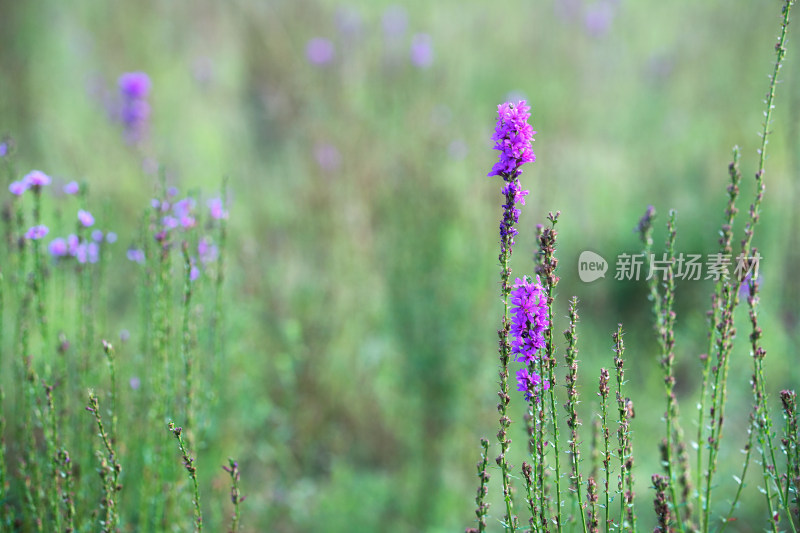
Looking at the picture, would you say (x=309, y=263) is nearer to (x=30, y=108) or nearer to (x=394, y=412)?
(x=394, y=412)

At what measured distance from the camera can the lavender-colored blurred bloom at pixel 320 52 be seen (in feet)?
18.5

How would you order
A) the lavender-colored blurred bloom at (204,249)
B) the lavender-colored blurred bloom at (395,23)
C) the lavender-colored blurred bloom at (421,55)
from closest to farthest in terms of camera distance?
the lavender-colored blurred bloom at (204,249)
the lavender-colored blurred bloom at (421,55)
the lavender-colored blurred bloom at (395,23)

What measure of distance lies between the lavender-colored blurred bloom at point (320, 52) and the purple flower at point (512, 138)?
450cm

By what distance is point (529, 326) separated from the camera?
150 cm

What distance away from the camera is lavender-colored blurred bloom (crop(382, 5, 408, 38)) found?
257 inches

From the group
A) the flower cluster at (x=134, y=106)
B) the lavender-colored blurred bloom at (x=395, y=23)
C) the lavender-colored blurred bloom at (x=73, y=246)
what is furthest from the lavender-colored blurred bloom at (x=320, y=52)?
the lavender-colored blurred bloom at (x=73, y=246)

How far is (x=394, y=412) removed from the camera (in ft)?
13.1

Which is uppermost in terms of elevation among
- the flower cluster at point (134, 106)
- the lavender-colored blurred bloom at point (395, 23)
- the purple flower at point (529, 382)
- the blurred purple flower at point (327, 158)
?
the lavender-colored blurred bloom at point (395, 23)

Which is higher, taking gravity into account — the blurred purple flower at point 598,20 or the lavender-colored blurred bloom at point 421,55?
the blurred purple flower at point 598,20

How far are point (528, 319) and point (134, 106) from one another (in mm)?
4537

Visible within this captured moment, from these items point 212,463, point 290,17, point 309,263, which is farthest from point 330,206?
point 290,17

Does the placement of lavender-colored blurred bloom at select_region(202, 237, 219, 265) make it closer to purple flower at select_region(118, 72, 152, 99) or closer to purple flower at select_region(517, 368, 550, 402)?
purple flower at select_region(517, 368, 550, 402)

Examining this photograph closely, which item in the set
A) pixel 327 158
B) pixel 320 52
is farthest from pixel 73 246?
pixel 320 52

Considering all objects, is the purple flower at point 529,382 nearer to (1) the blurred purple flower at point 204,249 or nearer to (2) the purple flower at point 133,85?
(1) the blurred purple flower at point 204,249
